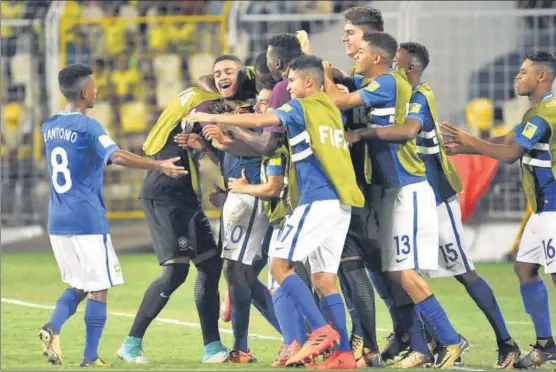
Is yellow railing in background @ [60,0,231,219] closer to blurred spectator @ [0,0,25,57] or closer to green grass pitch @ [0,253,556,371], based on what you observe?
blurred spectator @ [0,0,25,57]

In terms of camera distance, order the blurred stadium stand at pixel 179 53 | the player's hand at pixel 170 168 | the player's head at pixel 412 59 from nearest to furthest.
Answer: the player's hand at pixel 170 168 < the player's head at pixel 412 59 < the blurred stadium stand at pixel 179 53

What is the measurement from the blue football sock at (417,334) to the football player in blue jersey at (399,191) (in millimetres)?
30

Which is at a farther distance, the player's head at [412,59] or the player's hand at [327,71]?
the player's head at [412,59]

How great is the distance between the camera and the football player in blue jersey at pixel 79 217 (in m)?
8.05

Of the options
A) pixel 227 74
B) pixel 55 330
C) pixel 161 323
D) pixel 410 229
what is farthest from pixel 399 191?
pixel 161 323

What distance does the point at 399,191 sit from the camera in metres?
8.08

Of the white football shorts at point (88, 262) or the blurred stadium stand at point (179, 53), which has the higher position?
the blurred stadium stand at point (179, 53)

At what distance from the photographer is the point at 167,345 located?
9.38 m

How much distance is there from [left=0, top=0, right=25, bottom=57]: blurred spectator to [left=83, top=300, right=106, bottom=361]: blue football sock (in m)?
8.97

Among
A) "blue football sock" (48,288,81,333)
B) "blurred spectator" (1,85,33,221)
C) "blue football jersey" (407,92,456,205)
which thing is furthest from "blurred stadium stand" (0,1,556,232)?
"blue football sock" (48,288,81,333)

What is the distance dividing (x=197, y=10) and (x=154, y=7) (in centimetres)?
51

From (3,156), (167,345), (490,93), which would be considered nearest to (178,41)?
(3,156)

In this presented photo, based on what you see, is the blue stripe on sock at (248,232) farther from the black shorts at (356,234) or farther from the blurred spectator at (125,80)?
the blurred spectator at (125,80)

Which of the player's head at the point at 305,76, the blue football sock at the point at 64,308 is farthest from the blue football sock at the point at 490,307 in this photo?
the blue football sock at the point at 64,308
